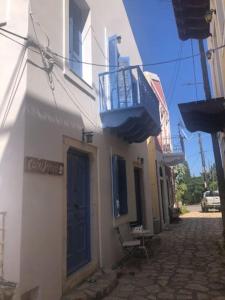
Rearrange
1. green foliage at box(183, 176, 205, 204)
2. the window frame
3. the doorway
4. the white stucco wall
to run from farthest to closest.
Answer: green foliage at box(183, 176, 205, 204)
the doorway
the window frame
the white stucco wall

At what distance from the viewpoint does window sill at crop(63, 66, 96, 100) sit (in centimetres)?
565

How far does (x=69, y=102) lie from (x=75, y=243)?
2762 millimetres

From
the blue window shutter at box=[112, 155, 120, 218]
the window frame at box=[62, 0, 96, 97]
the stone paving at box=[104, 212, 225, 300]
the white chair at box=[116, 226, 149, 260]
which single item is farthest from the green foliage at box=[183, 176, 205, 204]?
the window frame at box=[62, 0, 96, 97]

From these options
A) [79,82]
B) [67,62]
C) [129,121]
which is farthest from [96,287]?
[67,62]

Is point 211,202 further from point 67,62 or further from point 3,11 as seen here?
point 3,11

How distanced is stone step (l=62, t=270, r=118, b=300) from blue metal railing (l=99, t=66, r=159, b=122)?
377 cm

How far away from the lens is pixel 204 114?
289 inches

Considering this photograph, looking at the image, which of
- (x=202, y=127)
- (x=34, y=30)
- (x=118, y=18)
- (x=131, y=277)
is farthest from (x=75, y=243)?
(x=118, y=18)

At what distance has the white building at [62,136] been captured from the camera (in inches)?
161

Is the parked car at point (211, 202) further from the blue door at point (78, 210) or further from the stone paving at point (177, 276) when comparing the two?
the blue door at point (78, 210)

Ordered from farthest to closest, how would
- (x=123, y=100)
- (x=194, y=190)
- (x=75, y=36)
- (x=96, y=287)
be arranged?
(x=194, y=190) → (x=123, y=100) → (x=75, y=36) → (x=96, y=287)

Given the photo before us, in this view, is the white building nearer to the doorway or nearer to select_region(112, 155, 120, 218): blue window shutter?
select_region(112, 155, 120, 218): blue window shutter

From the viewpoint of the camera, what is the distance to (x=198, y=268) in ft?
22.4

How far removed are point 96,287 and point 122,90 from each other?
14.7 feet
